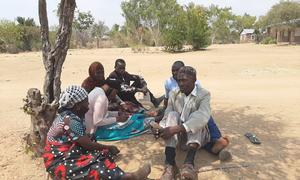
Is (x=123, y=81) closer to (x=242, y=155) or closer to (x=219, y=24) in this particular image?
(x=242, y=155)

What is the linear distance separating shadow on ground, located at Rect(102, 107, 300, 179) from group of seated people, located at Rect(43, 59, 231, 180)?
198 millimetres

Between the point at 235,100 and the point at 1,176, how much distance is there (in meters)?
5.64

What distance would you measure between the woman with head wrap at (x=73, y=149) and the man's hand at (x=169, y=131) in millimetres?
600

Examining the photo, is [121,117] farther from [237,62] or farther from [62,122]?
[237,62]

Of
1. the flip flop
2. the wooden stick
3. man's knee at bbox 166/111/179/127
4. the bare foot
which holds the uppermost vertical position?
man's knee at bbox 166/111/179/127

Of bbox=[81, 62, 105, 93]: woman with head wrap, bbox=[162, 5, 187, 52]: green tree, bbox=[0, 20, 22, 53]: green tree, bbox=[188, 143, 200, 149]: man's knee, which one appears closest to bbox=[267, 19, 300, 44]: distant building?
bbox=[162, 5, 187, 52]: green tree

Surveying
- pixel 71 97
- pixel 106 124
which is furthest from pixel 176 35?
pixel 71 97

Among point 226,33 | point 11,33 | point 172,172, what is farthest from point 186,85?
point 226,33

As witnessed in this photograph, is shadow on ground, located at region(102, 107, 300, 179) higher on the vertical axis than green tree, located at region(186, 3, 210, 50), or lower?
lower

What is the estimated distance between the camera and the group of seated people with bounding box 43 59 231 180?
3.39 meters

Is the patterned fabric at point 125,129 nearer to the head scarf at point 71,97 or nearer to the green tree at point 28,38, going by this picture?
the head scarf at point 71,97

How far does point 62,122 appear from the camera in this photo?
3.36 m

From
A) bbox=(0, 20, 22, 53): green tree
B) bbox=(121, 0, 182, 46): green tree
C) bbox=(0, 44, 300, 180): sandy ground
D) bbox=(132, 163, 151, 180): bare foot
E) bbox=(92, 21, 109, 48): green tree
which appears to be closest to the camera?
bbox=(132, 163, 151, 180): bare foot

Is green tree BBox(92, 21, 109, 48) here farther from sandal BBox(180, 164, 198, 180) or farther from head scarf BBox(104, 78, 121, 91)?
sandal BBox(180, 164, 198, 180)
